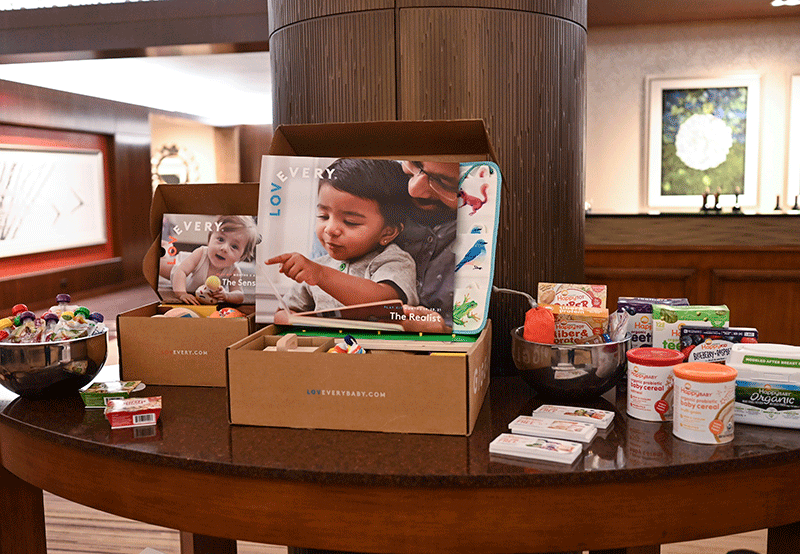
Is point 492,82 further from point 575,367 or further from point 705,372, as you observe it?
point 705,372

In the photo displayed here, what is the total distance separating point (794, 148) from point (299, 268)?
238 inches

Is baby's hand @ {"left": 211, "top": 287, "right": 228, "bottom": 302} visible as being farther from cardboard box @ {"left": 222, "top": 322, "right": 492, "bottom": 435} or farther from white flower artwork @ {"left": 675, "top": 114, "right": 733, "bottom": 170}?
white flower artwork @ {"left": 675, "top": 114, "right": 733, "bottom": 170}

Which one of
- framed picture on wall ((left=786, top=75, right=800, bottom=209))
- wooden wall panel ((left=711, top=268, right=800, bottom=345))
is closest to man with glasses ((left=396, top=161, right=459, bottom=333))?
wooden wall panel ((left=711, top=268, right=800, bottom=345))

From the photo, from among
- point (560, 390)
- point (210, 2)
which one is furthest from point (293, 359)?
point (210, 2)

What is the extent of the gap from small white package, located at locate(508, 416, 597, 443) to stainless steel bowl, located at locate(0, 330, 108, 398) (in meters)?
0.79

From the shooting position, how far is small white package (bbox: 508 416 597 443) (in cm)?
97

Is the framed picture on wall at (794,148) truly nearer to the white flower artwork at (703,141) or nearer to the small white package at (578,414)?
the white flower artwork at (703,141)

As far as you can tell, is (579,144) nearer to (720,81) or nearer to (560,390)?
(560,390)

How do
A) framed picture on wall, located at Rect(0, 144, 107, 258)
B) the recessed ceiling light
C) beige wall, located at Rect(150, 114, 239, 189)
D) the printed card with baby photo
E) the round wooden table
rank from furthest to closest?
beige wall, located at Rect(150, 114, 239, 189) → framed picture on wall, located at Rect(0, 144, 107, 258) → the recessed ceiling light → the printed card with baby photo → the round wooden table

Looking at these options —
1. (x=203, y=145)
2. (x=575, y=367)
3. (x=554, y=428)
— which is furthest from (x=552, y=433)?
(x=203, y=145)

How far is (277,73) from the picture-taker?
1.55 metres

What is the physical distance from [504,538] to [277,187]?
71 centimetres

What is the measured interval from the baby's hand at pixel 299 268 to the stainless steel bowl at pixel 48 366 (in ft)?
1.28

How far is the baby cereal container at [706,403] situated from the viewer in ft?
3.05
